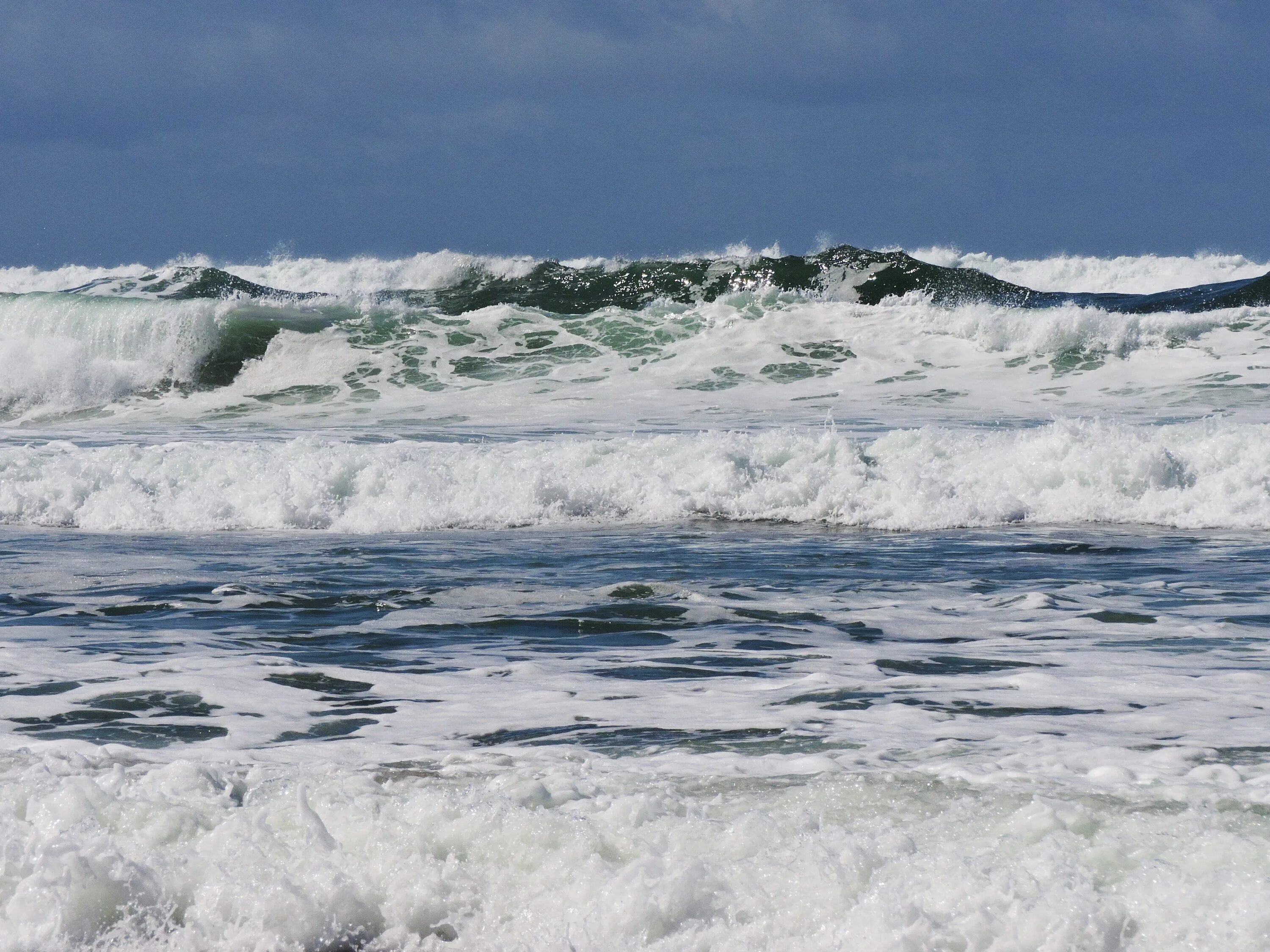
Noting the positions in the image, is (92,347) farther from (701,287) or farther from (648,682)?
(648,682)

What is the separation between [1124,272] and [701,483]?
1446 inches

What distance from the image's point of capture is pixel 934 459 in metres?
12.8

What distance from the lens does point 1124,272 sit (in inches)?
1779

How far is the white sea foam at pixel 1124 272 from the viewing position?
44.3 metres

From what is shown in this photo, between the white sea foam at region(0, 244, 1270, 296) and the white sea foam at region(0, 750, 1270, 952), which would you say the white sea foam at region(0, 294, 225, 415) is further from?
the white sea foam at region(0, 750, 1270, 952)

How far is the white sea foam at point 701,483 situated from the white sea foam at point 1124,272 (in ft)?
108

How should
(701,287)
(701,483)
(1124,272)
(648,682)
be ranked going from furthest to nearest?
1. (1124,272)
2. (701,287)
3. (701,483)
4. (648,682)

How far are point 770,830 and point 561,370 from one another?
20.1 m

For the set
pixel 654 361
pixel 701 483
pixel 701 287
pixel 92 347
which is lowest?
pixel 701 483

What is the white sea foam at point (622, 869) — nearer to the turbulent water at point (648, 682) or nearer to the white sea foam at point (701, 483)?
the turbulent water at point (648, 682)

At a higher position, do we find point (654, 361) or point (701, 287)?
point (701, 287)

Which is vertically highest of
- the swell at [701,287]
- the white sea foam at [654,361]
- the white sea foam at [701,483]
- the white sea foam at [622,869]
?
the swell at [701,287]

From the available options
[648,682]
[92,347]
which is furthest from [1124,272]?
[648,682]

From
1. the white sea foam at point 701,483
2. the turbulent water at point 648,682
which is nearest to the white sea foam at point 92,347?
the turbulent water at point 648,682
